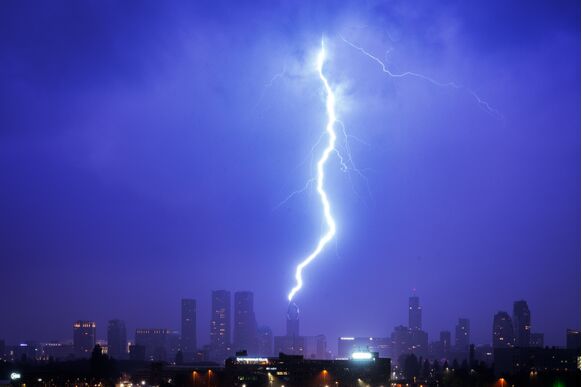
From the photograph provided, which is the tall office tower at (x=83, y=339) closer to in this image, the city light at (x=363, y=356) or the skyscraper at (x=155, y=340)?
the skyscraper at (x=155, y=340)

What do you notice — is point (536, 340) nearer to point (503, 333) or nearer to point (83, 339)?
point (503, 333)

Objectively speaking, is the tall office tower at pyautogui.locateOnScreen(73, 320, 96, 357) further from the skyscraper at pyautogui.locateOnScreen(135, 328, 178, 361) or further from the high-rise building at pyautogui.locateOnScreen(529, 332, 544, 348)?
the high-rise building at pyautogui.locateOnScreen(529, 332, 544, 348)

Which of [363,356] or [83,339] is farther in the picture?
[83,339]

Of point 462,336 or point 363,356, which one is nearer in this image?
point 363,356

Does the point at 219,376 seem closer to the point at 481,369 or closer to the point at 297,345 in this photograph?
the point at 481,369

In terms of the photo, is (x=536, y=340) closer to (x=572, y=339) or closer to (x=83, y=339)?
(x=572, y=339)

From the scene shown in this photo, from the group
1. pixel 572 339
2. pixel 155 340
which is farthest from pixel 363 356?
pixel 155 340

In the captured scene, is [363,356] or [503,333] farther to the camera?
[503,333]

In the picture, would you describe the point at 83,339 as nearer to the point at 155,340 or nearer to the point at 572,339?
the point at 155,340

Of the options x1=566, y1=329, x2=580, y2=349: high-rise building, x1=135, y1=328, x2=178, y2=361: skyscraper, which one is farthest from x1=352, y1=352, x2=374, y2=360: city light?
x1=135, y1=328, x2=178, y2=361: skyscraper

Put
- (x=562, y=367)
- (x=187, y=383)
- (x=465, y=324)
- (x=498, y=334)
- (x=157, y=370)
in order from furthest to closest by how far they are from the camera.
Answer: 1. (x=465, y=324)
2. (x=498, y=334)
3. (x=562, y=367)
4. (x=157, y=370)
5. (x=187, y=383)

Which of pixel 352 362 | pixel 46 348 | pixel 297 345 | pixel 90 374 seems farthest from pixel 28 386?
pixel 46 348
